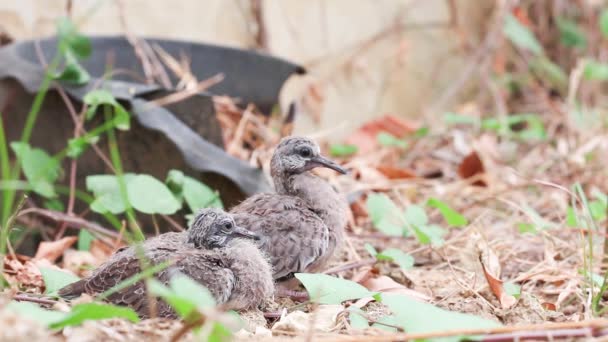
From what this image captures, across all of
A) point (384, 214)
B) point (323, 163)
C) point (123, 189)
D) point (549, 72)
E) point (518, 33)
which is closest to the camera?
point (123, 189)

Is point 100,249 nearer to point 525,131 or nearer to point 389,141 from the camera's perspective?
point 389,141

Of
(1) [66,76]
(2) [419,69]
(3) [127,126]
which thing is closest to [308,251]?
(3) [127,126]

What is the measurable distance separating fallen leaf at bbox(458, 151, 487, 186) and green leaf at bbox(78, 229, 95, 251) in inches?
88.4

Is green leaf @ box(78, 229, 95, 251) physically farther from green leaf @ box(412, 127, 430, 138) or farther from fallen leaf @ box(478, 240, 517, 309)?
green leaf @ box(412, 127, 430, 138)

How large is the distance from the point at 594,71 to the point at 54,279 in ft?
17.4

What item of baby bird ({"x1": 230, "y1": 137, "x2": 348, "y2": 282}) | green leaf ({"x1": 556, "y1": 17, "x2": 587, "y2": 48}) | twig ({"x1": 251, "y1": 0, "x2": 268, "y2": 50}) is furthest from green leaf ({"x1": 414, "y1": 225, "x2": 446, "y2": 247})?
green leaf ({"x1": 556, "y1": 17, "x2": 587, "y2": 48})

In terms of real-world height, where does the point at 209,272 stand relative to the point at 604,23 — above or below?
above

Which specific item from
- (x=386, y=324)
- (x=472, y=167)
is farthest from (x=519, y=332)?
(x=472, y=167)

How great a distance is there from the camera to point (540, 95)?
714 centimetres

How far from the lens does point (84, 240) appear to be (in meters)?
3.50

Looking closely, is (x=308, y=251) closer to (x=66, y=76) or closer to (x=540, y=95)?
(x=66, y=76)

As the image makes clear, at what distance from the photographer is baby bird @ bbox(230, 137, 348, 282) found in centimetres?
295

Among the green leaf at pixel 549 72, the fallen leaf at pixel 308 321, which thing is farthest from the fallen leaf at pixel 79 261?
the green leaf at pixel 549 72

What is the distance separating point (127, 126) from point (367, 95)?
3535 mm
